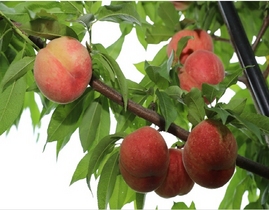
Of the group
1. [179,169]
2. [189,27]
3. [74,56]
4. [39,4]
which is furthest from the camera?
[189,27]

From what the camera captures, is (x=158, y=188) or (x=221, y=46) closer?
(x=158, y=188)

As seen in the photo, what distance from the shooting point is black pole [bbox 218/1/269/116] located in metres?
0.87

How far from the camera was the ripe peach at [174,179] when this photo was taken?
30.5 inches

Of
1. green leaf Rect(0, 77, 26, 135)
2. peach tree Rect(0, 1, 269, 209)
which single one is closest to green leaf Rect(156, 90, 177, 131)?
peach tree Rect(0, 1, 269, 209)

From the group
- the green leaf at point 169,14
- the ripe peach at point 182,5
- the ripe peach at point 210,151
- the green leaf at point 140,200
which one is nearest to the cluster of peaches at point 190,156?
the ripe peach at point 210,151

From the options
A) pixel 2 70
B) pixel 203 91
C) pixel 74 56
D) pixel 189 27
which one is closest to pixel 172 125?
pixel 203 91

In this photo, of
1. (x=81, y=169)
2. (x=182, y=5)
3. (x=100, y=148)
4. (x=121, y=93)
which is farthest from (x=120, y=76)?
(x=182, y=5)

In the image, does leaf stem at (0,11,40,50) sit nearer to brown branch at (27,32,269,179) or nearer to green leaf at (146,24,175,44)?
brown branch at (27,32,269,179)

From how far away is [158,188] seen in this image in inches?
31.5

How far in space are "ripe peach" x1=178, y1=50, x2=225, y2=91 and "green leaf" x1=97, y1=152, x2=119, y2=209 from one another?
206 mm

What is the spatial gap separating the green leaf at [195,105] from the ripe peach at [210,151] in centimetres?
2

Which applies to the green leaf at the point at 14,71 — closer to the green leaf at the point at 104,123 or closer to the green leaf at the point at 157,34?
the green leaf at the point at 104,123

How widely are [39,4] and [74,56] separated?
290mm

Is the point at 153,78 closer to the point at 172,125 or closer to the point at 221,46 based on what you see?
the point at 172,125
